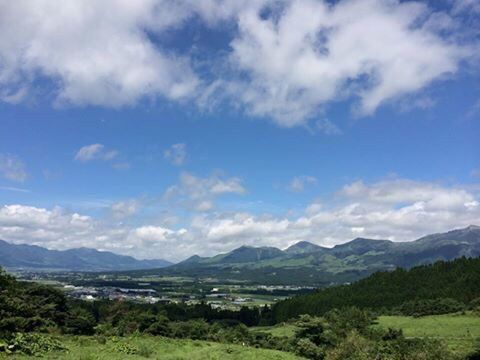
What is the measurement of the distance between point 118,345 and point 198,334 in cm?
4015

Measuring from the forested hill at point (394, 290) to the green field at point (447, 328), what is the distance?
37.6m

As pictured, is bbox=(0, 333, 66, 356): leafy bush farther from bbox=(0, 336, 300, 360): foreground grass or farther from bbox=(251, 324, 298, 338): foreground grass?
bbox=(251, 324, 298, 338): foreground grass

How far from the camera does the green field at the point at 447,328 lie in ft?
203

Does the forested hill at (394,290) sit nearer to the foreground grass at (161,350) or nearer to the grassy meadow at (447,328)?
the grassy meadow at (447,328)

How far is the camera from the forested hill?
13662 cm

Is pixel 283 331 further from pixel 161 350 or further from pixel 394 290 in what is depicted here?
pixel 161 350

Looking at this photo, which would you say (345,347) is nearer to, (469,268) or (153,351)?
(153,351)

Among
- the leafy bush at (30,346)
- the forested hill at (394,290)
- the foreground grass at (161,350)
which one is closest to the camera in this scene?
the leafy bush at (30,346)

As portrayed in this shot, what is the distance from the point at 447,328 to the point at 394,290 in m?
70.6

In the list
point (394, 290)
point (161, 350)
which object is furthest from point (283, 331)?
point (161, 350)

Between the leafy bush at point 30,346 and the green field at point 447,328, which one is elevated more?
the leafy bush at point 30,346

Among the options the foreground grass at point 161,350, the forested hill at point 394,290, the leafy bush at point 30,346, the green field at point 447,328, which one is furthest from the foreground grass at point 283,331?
the leafy bush at point 30,346

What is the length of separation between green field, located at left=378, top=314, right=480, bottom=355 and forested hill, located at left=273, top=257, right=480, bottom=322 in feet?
123

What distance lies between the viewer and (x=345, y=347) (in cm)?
4872
